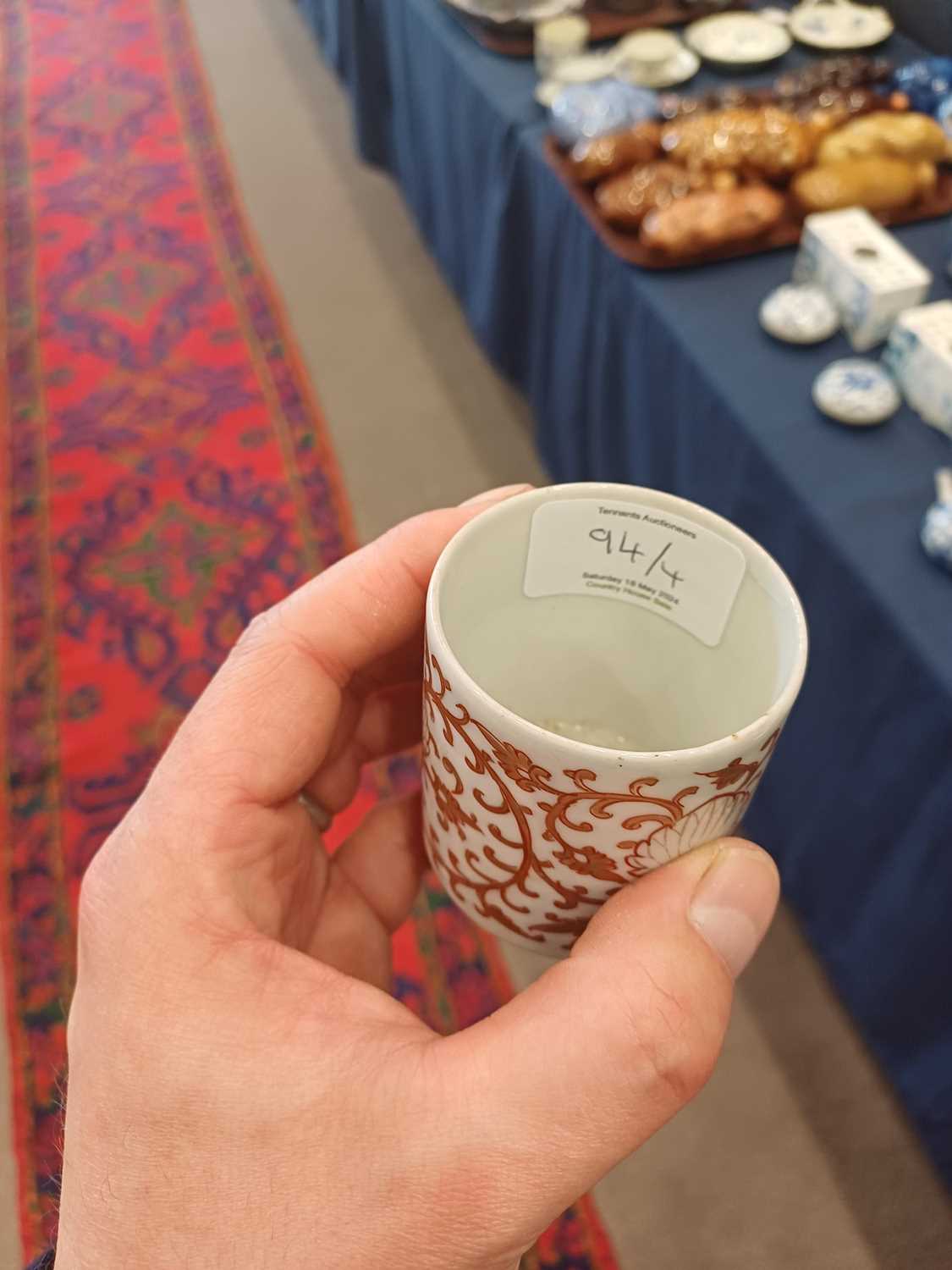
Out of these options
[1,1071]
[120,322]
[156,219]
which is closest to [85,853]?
[1,1071]

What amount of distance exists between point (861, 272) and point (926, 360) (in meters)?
0.11

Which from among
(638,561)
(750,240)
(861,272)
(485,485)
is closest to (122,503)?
(485,485)

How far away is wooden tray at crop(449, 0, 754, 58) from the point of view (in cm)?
121

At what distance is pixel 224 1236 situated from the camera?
36 cm

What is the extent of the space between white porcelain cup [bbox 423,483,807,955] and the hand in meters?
0.05

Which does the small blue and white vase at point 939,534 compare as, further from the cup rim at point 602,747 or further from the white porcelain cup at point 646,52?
the white porcelain cup at point 646,52

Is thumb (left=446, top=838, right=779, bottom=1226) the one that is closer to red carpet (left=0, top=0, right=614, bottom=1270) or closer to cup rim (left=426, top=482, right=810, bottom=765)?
cup rim (left=426, top=482, right=810, bottom=765)

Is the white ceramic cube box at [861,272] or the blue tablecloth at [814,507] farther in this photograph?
the white ceramic cube box at [861,272]

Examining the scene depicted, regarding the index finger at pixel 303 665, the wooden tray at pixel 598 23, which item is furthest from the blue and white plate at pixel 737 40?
the index finger at pixel 303 665

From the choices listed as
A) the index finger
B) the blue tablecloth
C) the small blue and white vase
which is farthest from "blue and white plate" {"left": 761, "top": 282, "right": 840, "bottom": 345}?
the index finger

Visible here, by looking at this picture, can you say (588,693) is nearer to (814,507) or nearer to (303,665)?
(303,665)

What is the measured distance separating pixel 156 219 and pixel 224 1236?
2025mm

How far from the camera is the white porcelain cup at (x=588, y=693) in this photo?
0.35 m

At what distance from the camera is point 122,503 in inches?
57.6
